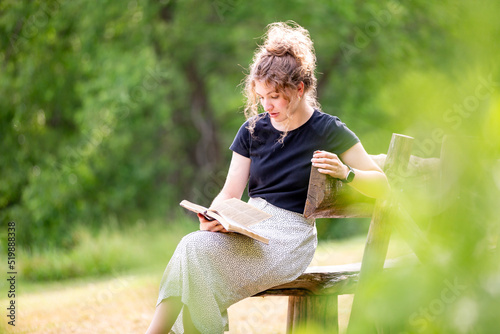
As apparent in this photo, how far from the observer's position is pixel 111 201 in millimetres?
14375

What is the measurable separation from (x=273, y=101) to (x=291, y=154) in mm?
294

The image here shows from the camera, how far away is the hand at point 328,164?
2.59m

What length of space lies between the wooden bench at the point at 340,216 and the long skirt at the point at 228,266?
5.9 inches

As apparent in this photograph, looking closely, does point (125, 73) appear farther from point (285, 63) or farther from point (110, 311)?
point (285, 63)

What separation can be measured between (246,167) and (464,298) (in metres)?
2.60

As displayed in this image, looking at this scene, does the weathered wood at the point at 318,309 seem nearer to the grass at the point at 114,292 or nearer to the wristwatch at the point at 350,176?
the grass at the point at 114,292

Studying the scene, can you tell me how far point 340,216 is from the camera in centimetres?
286

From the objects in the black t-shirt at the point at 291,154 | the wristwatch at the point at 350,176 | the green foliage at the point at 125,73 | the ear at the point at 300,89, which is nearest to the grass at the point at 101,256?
the green foliage at the point at 125,73

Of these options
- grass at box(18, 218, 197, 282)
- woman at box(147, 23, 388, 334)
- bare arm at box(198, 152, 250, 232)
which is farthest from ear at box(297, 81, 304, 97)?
grass at box(18, 218, 197, 282)

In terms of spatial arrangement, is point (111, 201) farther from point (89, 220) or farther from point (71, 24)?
point (71, 24)

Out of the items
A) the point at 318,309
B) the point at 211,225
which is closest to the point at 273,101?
the point at 211,225

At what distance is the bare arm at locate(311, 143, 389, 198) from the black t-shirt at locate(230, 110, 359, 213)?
0.20 feet

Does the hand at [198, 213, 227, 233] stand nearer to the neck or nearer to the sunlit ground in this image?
the neck

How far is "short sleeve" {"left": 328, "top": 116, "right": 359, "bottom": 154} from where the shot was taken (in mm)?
2982
